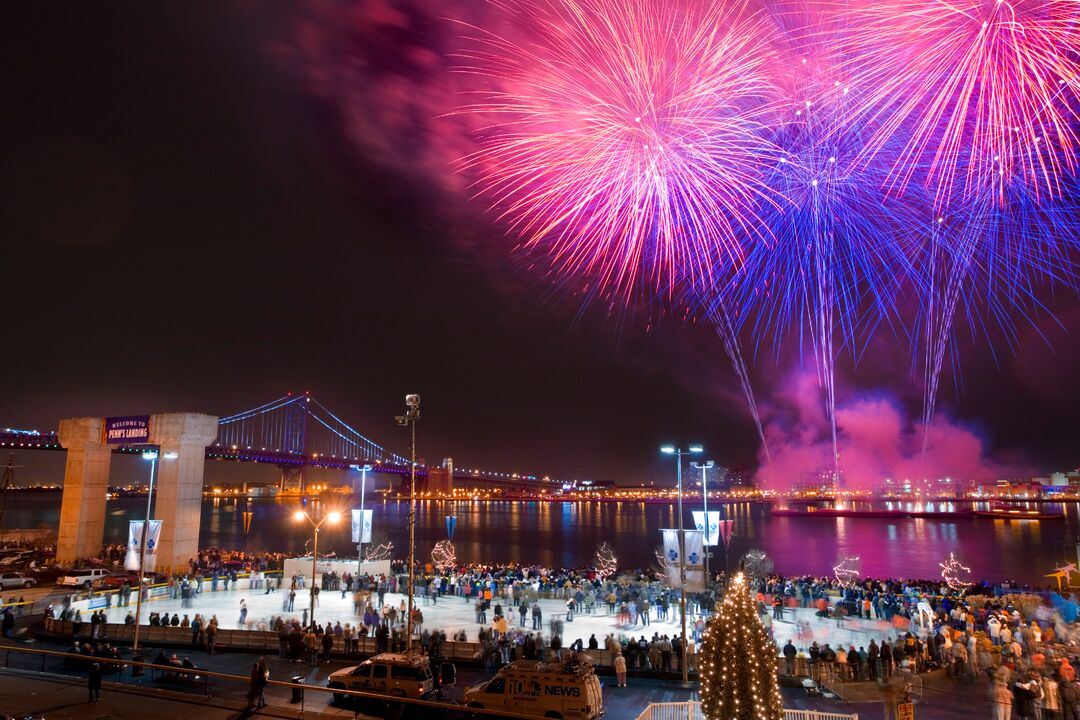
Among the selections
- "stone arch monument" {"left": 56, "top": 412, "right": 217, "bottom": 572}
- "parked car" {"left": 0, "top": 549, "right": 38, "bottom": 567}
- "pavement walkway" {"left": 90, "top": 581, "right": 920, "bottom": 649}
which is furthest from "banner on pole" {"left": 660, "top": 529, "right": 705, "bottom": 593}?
"parked car" {"left": 0, "top": 549, "right": 38, "bottom": 567}

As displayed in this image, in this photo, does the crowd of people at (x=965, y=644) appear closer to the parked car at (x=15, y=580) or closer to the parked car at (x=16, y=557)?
the parked car at (x=15, y=580)

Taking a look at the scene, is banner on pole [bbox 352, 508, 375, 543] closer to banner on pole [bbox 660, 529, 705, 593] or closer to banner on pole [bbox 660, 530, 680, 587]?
banner on pole [bbox 660, 530, 680, 587]

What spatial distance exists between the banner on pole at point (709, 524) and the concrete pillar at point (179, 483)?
2803cm

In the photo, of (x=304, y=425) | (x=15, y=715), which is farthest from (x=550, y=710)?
(x=304, y=425)

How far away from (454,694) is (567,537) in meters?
98.0

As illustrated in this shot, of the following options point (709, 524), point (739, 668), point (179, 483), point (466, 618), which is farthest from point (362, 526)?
point (739, 668)

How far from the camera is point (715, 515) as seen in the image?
73.8 feet

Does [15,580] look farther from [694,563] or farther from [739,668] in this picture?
[739,668]

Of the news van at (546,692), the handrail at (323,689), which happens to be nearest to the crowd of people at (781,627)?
the news van at (546,692)

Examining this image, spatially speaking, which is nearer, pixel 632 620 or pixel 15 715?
pixel 15 715

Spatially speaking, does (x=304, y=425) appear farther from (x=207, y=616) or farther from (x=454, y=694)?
(x=454, y=694)

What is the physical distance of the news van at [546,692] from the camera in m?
12.8

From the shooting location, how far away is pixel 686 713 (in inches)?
491

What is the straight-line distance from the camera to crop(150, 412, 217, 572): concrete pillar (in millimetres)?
36156
